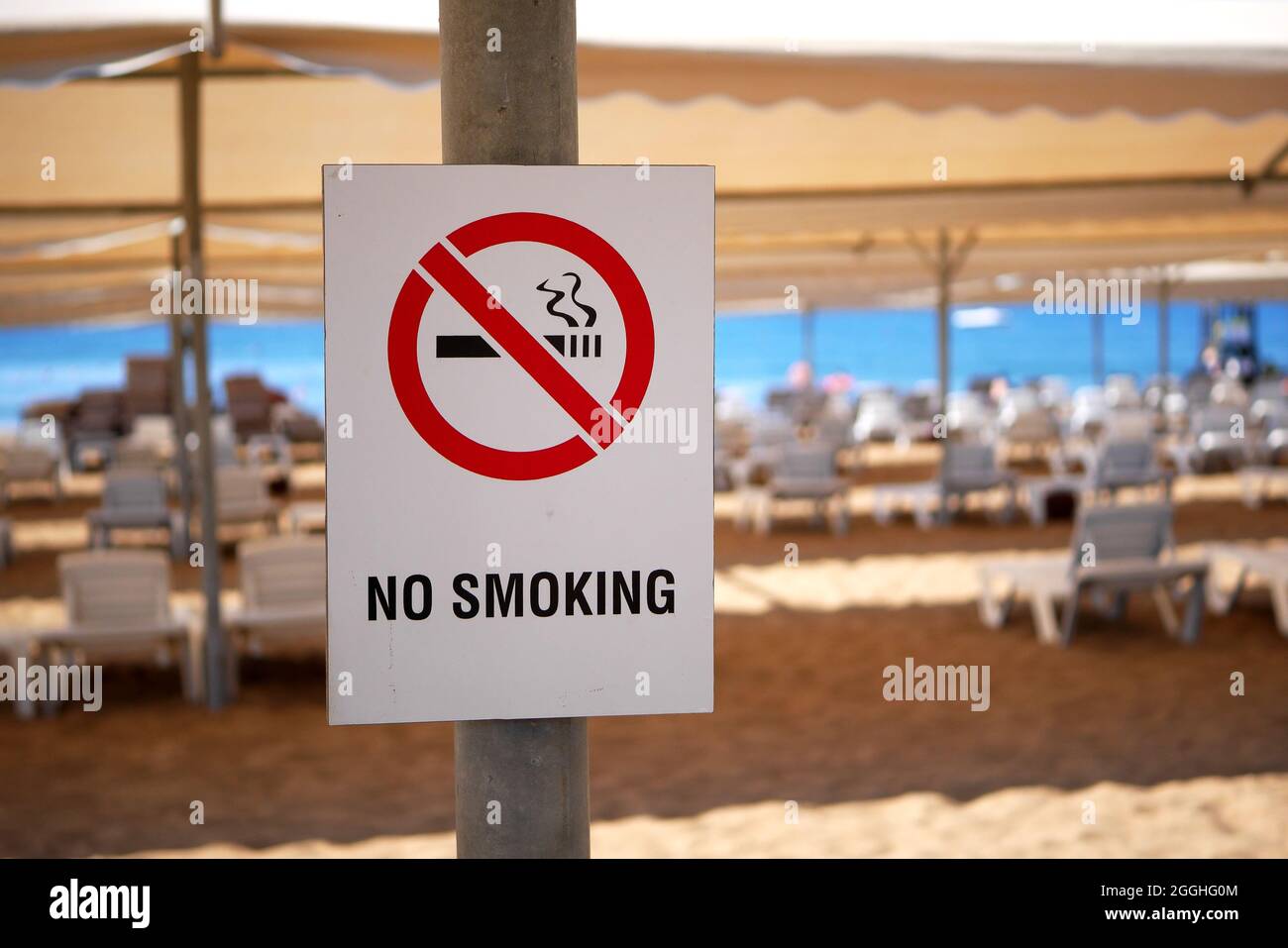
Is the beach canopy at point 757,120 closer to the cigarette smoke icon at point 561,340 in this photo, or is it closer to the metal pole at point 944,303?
the metal pole at point 944,303

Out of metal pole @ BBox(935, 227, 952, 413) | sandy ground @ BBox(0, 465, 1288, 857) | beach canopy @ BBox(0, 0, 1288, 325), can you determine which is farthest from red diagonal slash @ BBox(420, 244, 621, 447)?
metal pole @ BBox(935, 227, 952, 413)

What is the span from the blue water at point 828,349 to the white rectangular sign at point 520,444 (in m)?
Answer: 47.4

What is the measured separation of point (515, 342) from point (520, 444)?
13 cm

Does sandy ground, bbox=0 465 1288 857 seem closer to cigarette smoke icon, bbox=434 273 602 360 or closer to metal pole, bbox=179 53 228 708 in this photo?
metal pole, bbox=179 53 228 708

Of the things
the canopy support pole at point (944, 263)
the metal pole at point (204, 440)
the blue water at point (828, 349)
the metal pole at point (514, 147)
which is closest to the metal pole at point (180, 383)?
the metal pole at point (204, 440)

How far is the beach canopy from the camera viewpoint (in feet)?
13.0

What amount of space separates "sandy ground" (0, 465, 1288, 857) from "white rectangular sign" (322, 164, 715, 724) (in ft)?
9.02

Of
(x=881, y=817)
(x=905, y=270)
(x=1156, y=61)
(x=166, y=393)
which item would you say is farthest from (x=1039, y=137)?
(x=166, y=393)

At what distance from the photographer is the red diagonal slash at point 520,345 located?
1.63 meters

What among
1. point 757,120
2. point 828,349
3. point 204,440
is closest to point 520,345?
point 757,120

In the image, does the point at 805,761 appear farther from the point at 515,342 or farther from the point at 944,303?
the point at 944,303

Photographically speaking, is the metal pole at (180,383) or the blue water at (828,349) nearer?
the metal pole at (180,383)

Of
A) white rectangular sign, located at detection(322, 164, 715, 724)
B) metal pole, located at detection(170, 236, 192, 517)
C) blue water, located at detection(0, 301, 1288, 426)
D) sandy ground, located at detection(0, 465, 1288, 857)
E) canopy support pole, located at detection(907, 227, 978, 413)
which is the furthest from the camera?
blue water, located at detection(0, 301, 1288, 426)
